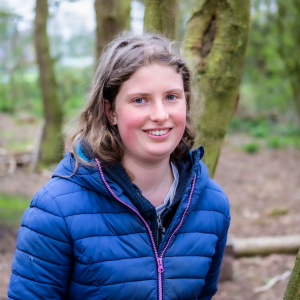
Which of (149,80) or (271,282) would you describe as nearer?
(149,80)

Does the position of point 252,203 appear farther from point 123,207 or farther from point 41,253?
point 41,253

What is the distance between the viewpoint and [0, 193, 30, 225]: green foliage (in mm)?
5327

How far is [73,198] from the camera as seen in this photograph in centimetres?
162

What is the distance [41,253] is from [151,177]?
63cm

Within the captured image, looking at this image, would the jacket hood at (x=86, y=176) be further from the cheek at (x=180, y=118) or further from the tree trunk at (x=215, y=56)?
the tree trunk at (x=215, y=56)

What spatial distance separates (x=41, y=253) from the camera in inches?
62.1

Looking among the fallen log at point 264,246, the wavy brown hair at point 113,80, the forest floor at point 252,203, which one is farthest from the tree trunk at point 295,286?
the fallen log at point 264,246

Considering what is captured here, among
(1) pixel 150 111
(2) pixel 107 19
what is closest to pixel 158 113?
(1) pixel 150 111

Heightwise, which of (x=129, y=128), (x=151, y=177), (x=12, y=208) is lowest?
(x=12, y=208)

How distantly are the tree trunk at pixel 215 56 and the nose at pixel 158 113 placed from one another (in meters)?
0.81

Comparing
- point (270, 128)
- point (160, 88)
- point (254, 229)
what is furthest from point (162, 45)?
point (270, 128)

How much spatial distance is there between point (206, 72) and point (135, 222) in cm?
130

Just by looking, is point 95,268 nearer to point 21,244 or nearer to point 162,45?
point 21,244

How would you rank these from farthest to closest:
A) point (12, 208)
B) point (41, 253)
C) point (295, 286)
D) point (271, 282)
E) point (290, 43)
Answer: point (290, 43), point (12, 208), point (271, 282), point (41, 253), point (295, 286)
